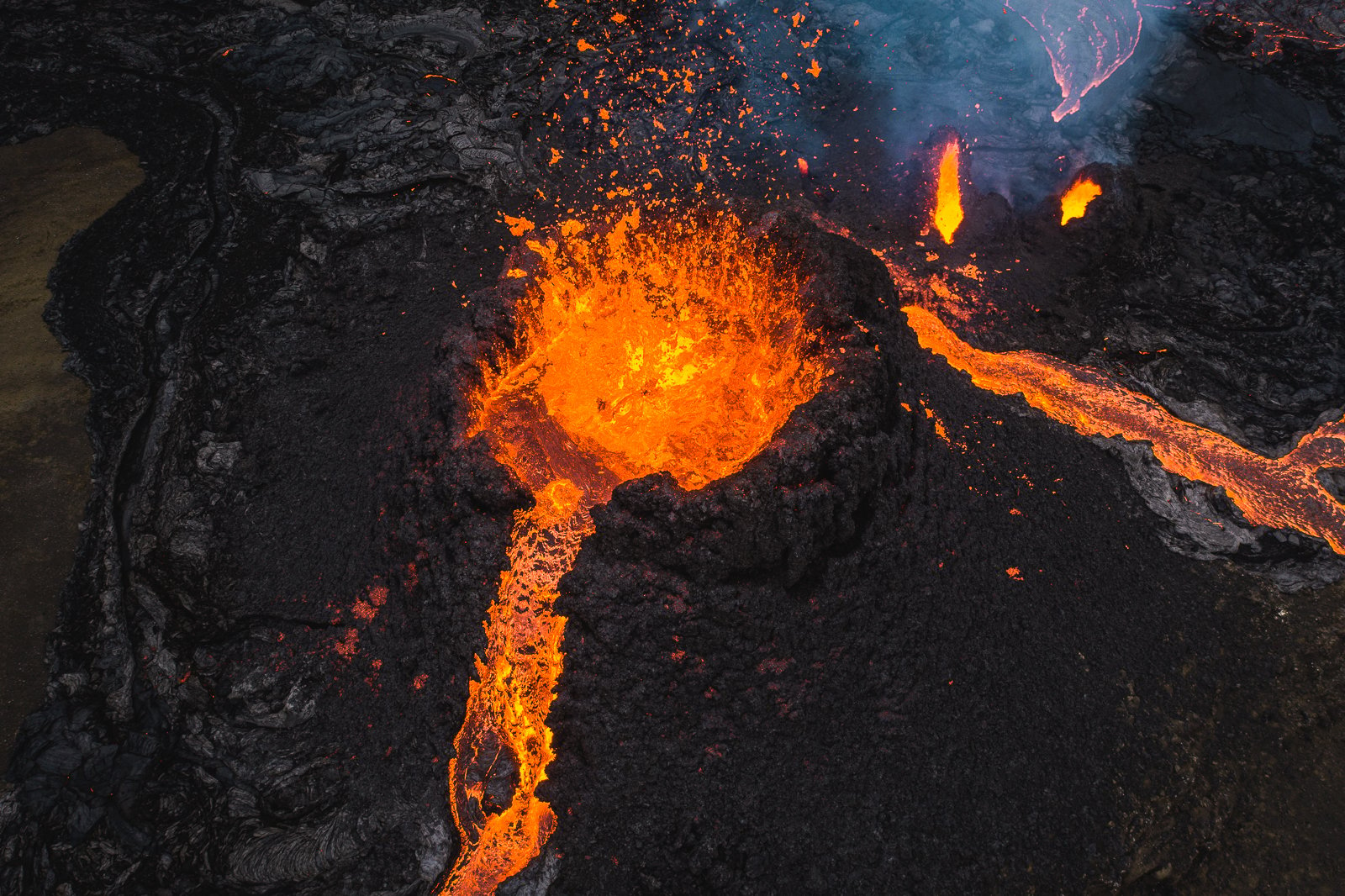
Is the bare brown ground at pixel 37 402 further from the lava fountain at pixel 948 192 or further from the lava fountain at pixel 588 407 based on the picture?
the lava fountain at pixel 948 192

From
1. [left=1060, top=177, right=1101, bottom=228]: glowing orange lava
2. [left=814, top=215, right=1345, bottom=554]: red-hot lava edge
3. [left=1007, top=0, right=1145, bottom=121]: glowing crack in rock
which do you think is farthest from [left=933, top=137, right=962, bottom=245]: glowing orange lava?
[left=1007, top=0, right=1145, bottom=121]: glowing crack in rock

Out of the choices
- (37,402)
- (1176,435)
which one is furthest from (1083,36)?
(37,402)

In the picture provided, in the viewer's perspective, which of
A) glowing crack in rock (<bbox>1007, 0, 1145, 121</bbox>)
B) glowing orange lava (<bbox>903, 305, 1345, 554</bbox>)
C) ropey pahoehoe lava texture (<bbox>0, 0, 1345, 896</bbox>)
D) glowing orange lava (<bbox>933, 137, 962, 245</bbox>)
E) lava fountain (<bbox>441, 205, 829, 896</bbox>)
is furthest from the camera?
glowing crack in rock (<bbox>1007, 0, 1145, 121</bbox>)

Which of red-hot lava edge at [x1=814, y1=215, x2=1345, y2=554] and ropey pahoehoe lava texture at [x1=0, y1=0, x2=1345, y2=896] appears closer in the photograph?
ropey pahoehoe lava texture at [x1=0, y1=0, x2=1345, y2=896]

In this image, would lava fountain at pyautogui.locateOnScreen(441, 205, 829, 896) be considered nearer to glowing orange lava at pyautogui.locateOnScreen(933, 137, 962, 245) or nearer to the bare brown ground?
glowing orange lava at pyautogui.locateOnScreen(933, 137, 962, 245)

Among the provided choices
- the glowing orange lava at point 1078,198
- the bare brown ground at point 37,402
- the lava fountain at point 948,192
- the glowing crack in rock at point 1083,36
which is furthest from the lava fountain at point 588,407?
the glowing crack in rock at point 1083,36

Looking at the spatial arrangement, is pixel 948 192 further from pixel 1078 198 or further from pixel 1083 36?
pixel 1083 36

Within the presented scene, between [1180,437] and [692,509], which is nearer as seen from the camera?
[692,509]
